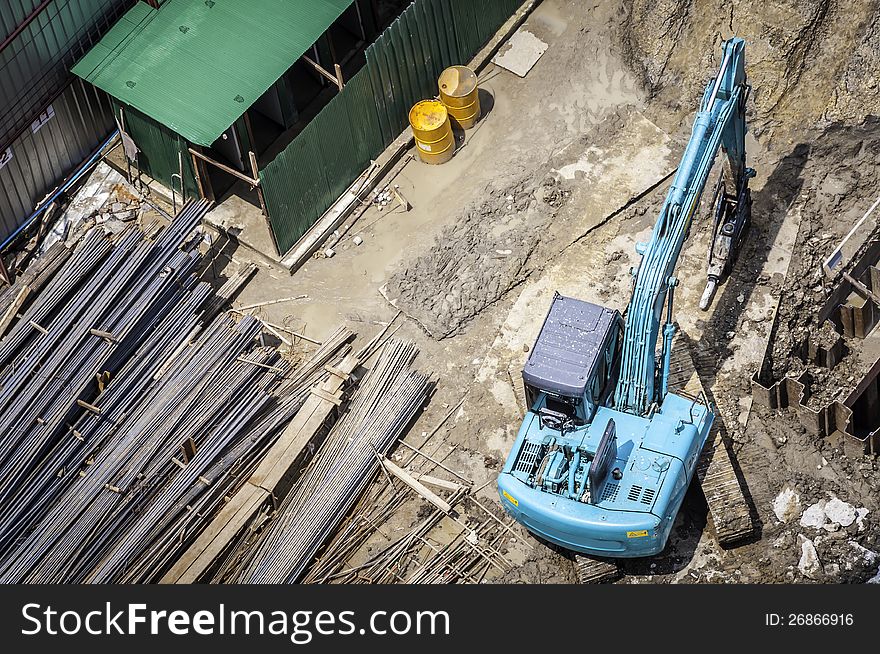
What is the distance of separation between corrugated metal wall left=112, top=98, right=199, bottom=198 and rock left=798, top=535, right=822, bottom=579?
17.6 metres

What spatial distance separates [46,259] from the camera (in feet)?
119

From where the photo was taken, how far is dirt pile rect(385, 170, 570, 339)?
1464 inches

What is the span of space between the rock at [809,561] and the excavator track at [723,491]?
1138mm

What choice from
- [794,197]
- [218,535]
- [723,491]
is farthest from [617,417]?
[794,197]

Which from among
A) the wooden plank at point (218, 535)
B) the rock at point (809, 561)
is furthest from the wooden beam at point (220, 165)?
the rock at point (809, 561)

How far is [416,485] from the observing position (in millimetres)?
34188

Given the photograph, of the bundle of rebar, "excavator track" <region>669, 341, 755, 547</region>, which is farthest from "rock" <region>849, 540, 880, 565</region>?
the bundle of rebar

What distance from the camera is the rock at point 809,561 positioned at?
32.3 metres

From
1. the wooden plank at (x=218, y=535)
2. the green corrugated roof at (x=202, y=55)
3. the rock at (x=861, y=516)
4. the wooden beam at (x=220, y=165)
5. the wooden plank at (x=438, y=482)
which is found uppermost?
the green corrugated roof at (x=202, y=55)

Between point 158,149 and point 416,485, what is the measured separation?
11434 mm

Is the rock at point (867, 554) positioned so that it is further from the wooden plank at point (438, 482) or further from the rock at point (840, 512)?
the wooden plank at point (438, 482)

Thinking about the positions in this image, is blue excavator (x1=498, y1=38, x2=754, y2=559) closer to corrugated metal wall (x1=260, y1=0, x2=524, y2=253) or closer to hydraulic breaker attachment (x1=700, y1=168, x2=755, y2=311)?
hydraulic breaker attachment (x1=700, y1=168, x2=755, y2=311)

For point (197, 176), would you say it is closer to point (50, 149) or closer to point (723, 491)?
point (50, 149)

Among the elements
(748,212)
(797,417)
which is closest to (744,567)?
(797,417)
